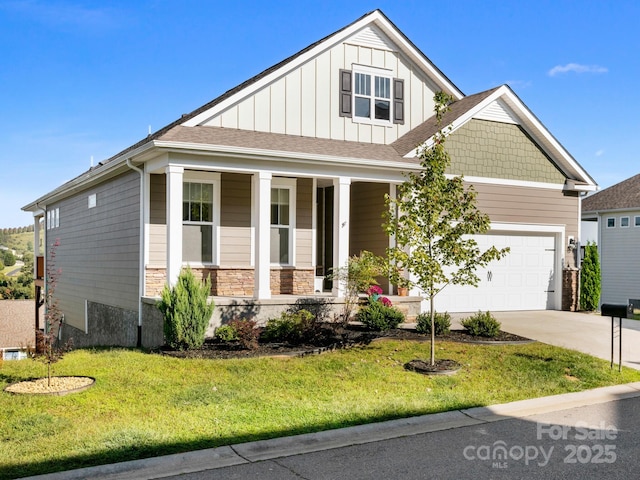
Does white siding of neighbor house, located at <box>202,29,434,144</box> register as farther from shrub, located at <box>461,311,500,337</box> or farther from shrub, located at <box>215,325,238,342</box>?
shrub, located at <box>461,311,500,337</box>

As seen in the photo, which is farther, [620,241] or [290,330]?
[620,241]

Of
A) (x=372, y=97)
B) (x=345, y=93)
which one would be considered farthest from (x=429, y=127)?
(x=345, y=93)

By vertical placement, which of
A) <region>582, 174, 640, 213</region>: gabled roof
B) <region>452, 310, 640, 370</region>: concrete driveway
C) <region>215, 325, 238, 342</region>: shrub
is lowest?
<region>452, 310, 640, 370</region>: concrete driveway

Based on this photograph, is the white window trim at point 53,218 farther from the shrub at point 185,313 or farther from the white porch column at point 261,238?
the shrub at point 185,313

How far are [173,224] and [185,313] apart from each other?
2.00 meters

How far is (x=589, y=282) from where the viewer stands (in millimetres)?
17312

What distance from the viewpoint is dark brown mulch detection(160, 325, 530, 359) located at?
10705mm

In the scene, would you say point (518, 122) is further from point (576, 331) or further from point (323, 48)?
point (576, 331)

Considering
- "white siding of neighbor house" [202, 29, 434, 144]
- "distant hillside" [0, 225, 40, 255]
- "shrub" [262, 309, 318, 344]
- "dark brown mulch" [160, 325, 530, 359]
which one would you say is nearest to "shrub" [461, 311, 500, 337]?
"dark brown mulch" [160, 325, 530, 359]

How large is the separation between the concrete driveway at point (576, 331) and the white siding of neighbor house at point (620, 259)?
11.7 meters

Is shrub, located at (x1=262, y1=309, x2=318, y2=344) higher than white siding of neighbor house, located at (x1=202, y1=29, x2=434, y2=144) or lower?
lower

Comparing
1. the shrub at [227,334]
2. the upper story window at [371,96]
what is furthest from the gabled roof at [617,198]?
the shrub at [227,334]

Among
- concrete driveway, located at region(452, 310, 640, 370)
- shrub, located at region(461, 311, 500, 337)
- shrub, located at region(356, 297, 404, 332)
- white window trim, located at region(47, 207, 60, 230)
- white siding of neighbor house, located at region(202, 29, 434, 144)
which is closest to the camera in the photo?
concrete driveway, located at region(452, 310, 640, 370)

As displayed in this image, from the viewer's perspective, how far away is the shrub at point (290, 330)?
1143cm
